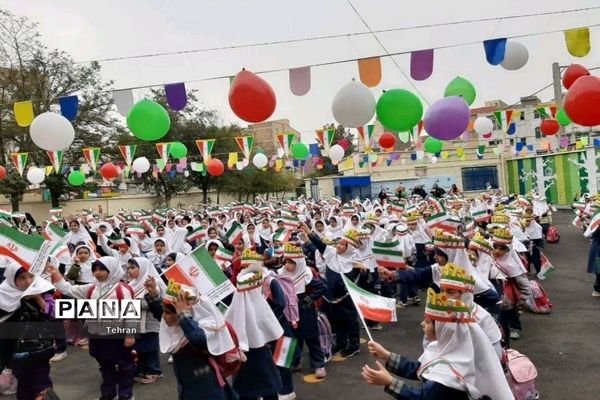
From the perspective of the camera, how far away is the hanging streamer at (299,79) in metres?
8.11

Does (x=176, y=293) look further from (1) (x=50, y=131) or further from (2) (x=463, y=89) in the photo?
(2) (x=463, y=89)

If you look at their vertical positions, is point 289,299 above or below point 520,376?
above

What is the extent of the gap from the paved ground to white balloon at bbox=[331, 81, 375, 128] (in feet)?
10.9

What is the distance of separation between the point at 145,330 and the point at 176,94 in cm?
436

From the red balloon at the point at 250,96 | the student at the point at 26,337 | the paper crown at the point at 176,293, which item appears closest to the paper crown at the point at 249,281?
the paper crown at the point at 176,293

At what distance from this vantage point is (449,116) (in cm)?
782

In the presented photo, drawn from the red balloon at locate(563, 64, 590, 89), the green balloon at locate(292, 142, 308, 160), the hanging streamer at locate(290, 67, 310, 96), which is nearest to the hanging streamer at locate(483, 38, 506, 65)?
the red balloon at locate(563, 64, 590, 89)

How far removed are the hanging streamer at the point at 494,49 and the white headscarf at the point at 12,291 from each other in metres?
→ 6.80

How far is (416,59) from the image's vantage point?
776 centimetres

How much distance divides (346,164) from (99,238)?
3147 cm

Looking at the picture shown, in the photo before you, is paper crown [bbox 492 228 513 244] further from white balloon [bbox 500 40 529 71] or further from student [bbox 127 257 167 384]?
student [bbox 127 257 167 384]

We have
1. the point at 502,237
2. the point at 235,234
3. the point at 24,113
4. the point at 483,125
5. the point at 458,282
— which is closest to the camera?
the point at 458,282

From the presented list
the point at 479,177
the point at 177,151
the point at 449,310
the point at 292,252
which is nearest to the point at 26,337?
the point at 292,252

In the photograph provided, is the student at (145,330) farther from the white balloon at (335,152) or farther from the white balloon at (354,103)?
the white balloon at (335,152)
